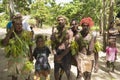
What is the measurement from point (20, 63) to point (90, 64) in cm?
173

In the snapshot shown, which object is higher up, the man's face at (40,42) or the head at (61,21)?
the head at (61,21)

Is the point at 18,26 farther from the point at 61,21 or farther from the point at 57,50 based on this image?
the point at 57,50

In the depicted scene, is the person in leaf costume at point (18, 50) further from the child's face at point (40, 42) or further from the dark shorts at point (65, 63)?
the dark shorts at point (65, 63)

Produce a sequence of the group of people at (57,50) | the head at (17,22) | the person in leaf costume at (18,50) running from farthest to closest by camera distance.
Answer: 1. the group of people at (57,50)
2. the person in leaf costume at (18,50)
3. the head at (17,22)

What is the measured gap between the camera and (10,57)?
6039 mm

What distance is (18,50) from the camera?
5.93 meters

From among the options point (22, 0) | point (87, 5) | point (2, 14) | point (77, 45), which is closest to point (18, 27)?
point (77, 45)

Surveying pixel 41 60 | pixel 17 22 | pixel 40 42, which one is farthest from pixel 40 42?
pixel 17 22

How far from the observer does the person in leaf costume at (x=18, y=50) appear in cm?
588

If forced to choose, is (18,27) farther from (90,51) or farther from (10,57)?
(90,51)

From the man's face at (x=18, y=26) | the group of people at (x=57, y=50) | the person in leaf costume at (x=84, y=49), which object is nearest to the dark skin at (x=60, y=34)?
the group of people at (x=57, y=50)

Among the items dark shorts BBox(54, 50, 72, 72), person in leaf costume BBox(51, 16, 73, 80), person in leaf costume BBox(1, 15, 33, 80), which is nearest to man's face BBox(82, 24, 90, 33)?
person in leaf costume BBox(51, 16, 73, 80)

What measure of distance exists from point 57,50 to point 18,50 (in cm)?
103

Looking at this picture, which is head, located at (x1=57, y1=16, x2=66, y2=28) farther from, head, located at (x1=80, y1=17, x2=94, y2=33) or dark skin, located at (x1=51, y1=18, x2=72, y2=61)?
head, located at (x1=80, y1=17, x2=94, y2=33)
